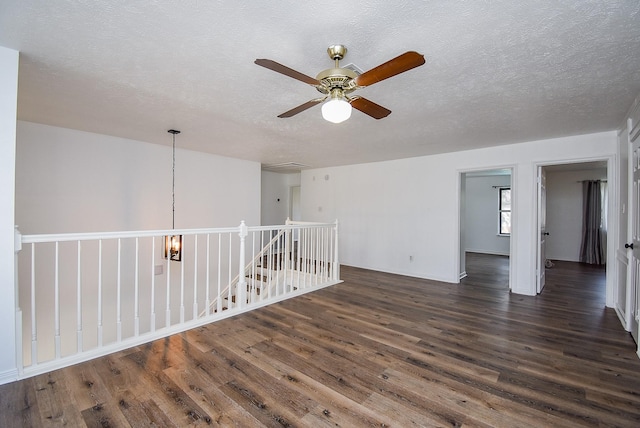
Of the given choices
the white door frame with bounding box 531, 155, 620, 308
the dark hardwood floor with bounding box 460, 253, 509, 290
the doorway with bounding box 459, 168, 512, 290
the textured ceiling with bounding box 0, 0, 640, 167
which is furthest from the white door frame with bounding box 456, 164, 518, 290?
the doorway with bounding box 459, 168, 512, 290

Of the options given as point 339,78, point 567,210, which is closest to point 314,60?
point 339,78

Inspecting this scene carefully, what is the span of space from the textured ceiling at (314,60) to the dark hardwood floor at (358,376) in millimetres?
2291

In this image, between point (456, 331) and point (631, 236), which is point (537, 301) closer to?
point (631, 236)

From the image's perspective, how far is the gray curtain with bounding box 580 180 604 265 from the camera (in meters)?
7.02

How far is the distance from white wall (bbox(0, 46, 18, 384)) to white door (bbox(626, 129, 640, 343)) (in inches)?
203

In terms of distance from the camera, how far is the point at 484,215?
8.70 meters

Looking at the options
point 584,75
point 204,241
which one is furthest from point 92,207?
point 584,75

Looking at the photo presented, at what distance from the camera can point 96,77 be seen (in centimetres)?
238

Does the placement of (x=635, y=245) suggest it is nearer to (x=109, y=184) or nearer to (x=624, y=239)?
(x=624, y=239)

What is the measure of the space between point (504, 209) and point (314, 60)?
8.44 m

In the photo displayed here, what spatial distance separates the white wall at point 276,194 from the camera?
26.2ft

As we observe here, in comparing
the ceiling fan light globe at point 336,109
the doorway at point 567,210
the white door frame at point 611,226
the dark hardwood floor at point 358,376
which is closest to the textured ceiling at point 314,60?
the ceiling fan light globe at point 336,109

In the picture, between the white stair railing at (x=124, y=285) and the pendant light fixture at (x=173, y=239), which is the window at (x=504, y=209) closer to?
the white stair railing at (x=124, y=285)

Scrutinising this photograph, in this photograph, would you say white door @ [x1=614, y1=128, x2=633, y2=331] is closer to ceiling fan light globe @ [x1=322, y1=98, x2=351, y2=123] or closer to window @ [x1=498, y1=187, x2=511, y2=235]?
ceiling fan light globe @ [x1=322, y1=98, x2=351, y2=123]
